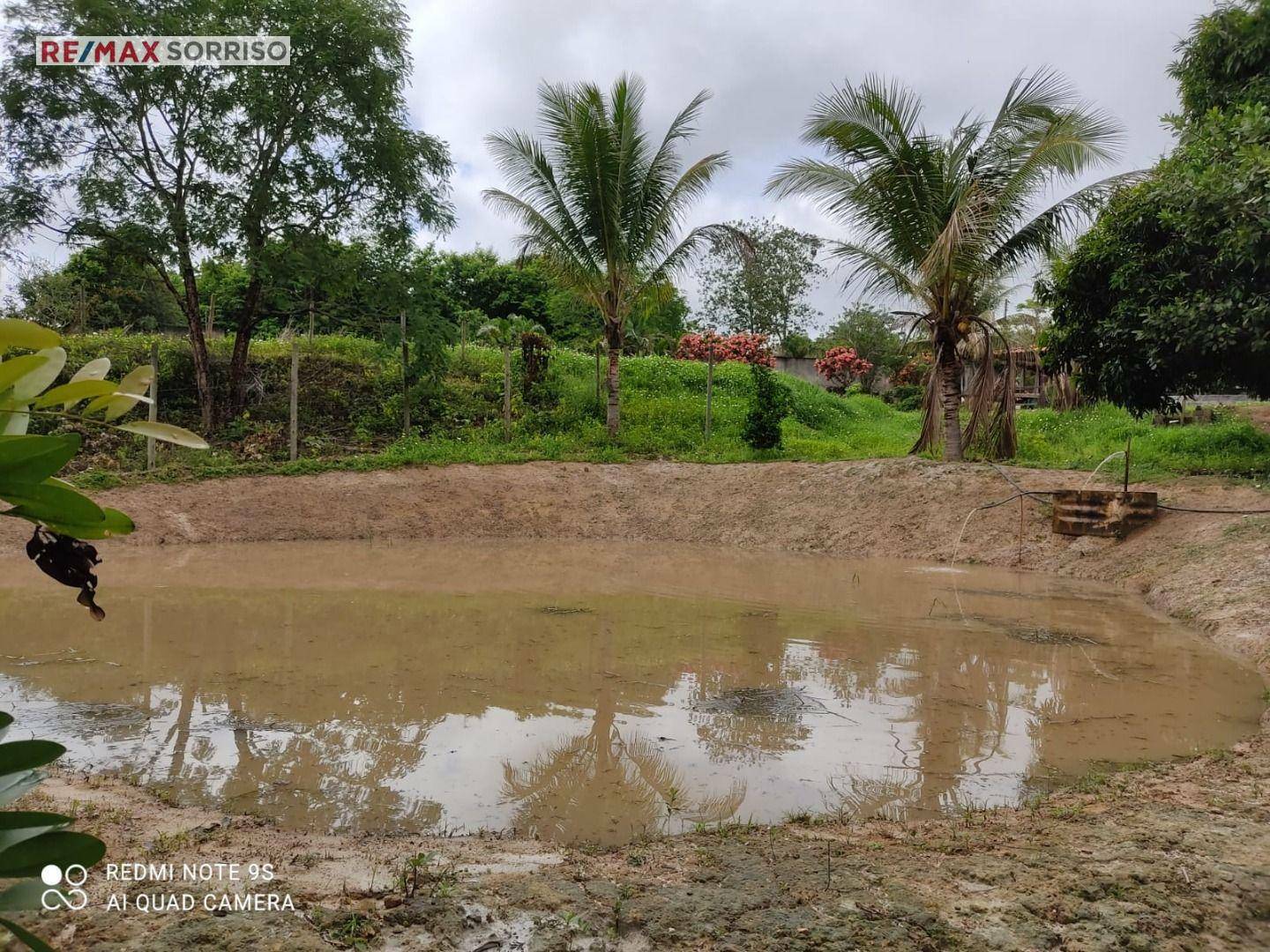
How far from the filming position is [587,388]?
19.5 m

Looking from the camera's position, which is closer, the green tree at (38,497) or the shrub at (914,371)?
the green tree at (38,497)

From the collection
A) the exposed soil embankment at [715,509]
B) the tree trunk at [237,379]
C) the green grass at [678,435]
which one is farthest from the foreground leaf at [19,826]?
the tree trunk at [237,379]

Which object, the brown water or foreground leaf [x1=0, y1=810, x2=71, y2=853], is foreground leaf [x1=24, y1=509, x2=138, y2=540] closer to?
foreground leaf [x1=0, y1=810, x2=71, y2=853]

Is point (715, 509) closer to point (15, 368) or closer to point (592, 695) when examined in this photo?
point (592, 695)

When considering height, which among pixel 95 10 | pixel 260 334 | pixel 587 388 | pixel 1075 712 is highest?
pixel 95 10

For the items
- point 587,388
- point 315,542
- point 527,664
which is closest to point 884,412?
point 587,388

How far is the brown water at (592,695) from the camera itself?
3.86 meters

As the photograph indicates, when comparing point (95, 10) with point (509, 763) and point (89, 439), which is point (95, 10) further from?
point (509, 763)

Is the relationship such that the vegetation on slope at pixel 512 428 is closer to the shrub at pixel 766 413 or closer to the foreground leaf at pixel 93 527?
the shrub at pixel 766 413

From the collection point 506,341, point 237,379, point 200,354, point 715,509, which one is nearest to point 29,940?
point 715,509

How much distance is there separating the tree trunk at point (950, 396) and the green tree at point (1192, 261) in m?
1.53

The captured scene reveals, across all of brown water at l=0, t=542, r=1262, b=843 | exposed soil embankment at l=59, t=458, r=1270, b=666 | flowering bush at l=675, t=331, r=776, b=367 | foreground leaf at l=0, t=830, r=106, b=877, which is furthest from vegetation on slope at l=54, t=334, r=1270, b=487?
foreground leaf at l=0, t=830, r=106, b=877

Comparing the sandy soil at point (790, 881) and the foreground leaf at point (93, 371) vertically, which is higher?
the foreground leaf at point (93, 371)

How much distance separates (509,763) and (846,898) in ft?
6.48
